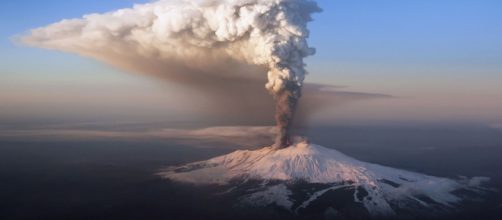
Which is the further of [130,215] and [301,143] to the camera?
Answer: [301,143]

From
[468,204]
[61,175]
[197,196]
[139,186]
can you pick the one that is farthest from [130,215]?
[468,204]

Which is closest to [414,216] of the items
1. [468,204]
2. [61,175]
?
[468,204]

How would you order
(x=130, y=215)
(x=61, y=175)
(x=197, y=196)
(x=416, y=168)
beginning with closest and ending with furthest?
(x=130, y=215)
(x=197, y=196)
(x=61, y=175)
(x=416, y=168)

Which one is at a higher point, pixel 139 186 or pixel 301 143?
pixel 301 143

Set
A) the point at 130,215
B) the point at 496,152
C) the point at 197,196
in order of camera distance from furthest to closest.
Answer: the point at 496,152
the point at 197,196
the point at 130,215

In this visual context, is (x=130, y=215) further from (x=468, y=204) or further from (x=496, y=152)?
(x=496, y=152)

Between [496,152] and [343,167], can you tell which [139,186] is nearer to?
[343,167]

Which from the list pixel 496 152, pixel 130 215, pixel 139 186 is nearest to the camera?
pixel 130 215
